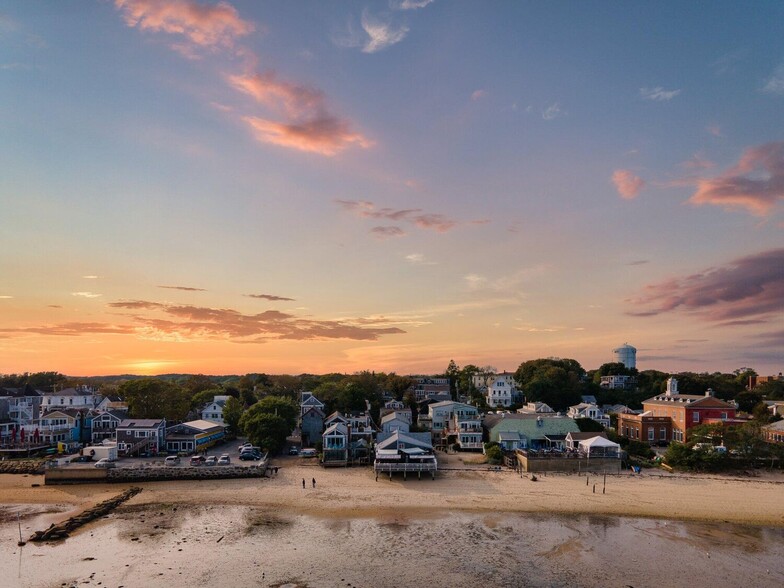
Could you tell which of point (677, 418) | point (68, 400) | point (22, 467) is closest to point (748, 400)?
point (677, 418)

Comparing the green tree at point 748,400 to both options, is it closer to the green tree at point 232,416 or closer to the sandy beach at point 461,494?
the sandy beach at point 461,494


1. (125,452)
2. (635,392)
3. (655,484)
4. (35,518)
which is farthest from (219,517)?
(635,392)

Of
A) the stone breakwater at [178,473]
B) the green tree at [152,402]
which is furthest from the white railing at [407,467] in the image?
the green tree at [152,402]

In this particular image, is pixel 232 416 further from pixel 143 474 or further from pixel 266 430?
pixel 143 474

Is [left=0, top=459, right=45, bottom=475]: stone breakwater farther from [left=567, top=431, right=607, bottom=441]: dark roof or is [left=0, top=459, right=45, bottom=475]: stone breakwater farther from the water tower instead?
the water tower

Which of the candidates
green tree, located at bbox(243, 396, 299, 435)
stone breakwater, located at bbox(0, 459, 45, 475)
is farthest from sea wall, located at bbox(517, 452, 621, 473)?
stone breakwater, located at bbox(0, 459, 45, 475)
